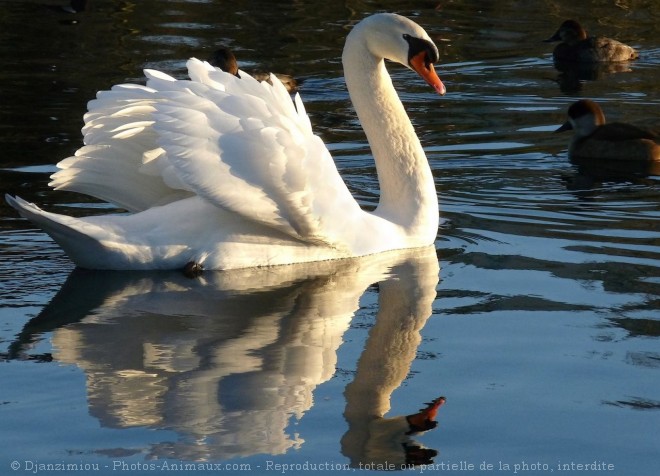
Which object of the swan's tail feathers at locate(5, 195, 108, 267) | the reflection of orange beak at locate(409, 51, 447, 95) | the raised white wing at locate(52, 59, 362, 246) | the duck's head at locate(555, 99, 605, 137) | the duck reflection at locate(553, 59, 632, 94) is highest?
the reflection of orange beak at locate(409, 51, 447, 95)

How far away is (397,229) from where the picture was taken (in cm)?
842

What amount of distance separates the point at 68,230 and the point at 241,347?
4.70 ft

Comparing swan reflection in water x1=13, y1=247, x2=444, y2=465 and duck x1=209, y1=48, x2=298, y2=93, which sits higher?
swan reflection in water x1=13, y1=247, x2=444, y2=465

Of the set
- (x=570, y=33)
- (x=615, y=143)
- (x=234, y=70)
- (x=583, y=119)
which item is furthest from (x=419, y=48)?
(x=570, y=33)

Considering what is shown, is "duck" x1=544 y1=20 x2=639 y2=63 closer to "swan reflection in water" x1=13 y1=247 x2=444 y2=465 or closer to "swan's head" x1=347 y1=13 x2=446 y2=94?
"swan's head" x1=347 y1=13 x2=446 y2=94

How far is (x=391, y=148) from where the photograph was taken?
28.3 feet

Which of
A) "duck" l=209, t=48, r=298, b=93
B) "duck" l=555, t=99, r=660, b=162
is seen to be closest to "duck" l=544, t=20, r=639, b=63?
"duck" l=209, t=48, r=298, b=93

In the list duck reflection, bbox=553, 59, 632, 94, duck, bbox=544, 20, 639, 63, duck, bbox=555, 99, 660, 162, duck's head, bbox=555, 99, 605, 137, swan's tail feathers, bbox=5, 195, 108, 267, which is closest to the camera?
swan's tail feathers, bbox=5, 195, 108, 267

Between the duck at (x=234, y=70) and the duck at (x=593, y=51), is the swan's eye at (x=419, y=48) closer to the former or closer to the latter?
the duck at (x=234, y=70)

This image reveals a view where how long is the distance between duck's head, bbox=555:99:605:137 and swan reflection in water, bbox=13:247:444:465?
4504 millimetres

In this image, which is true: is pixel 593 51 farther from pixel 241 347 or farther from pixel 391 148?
pixel 241 347

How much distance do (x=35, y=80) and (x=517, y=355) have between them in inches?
398

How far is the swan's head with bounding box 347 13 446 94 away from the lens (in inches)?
335

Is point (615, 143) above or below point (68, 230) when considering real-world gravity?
below
